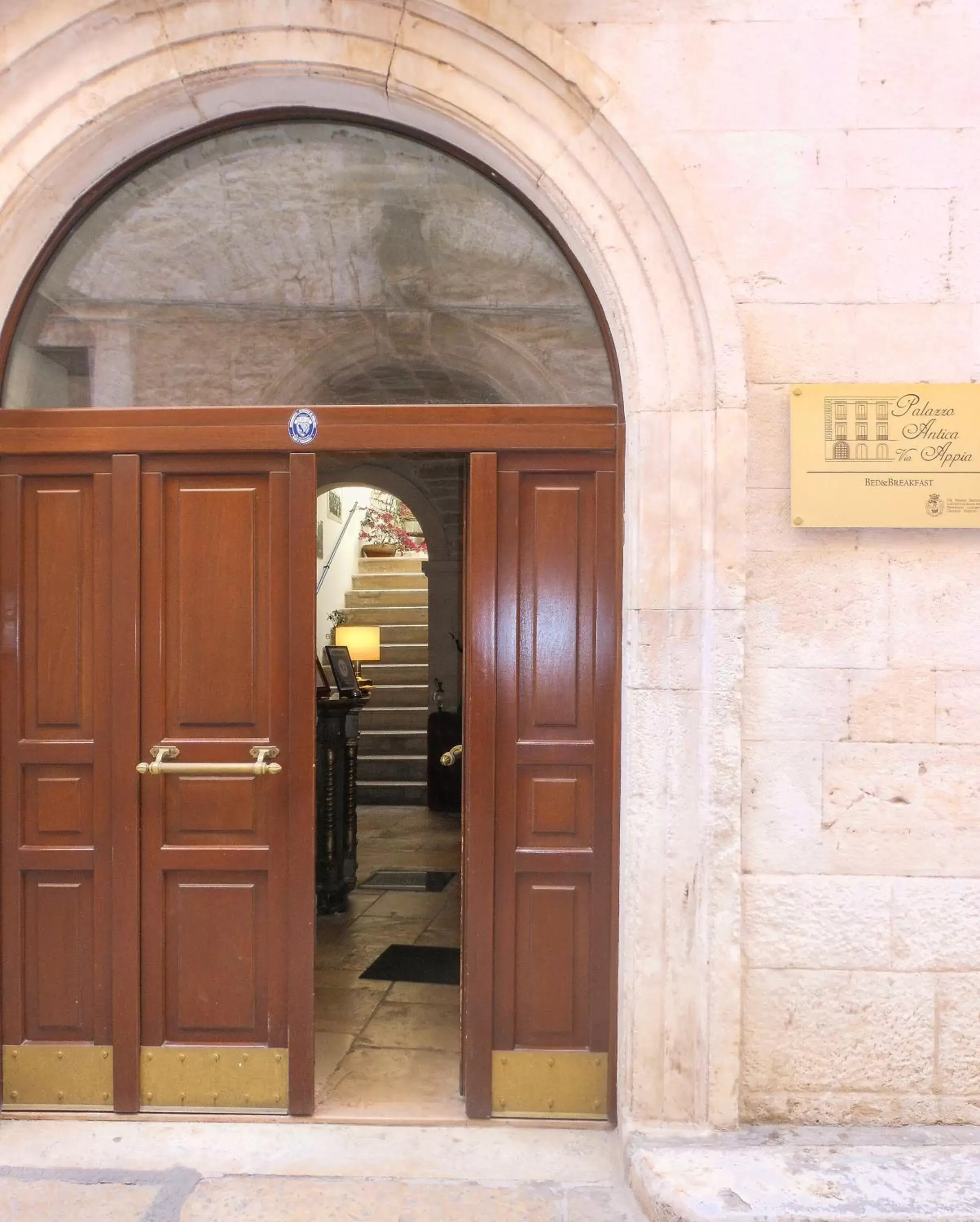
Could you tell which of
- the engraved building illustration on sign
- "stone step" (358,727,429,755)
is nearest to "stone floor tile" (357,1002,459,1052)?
the engraved building illustration on sign

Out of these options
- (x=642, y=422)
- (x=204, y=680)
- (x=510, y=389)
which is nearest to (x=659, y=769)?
(x=642, y=422)

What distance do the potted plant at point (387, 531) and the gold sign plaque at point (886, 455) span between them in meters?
9.92

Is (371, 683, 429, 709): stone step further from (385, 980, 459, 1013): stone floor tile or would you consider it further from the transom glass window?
the transom glass window

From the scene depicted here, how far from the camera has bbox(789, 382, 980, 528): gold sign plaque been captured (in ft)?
8.58

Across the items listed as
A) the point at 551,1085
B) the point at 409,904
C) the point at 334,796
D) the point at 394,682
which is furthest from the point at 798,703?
the point at 394,682

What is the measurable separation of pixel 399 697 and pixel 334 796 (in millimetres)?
4893

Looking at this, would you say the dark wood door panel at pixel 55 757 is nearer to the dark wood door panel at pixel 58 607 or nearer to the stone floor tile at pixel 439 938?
the dark wood door panel at pixel 58 607

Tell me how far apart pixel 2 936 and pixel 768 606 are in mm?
2585

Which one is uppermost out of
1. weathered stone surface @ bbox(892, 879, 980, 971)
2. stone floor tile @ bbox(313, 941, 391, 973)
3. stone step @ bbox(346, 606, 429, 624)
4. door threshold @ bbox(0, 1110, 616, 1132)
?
stone step @ bbox(346, 606, 429, 624)

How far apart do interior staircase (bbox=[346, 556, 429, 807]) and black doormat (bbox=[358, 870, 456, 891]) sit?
62.2 inches

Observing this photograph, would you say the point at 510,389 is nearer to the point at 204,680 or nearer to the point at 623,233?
the point at 623,233

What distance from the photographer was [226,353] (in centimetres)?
290

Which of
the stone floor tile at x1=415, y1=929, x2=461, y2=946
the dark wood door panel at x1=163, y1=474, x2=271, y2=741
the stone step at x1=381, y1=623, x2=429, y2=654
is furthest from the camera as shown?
the stone step at x1=381, y1=623, x2=429, y2=654

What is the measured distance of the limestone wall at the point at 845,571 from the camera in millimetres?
2629
